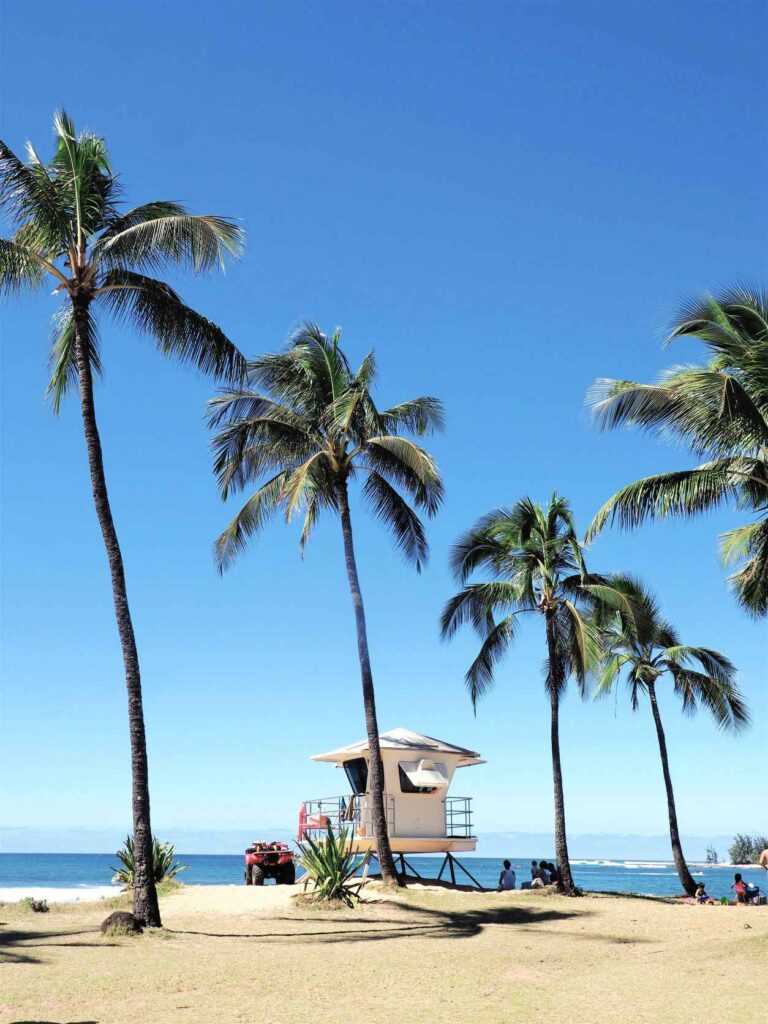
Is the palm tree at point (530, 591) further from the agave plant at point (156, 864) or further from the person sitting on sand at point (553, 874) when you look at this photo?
the agave plant at point (156, 864)

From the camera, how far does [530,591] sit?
2883cm

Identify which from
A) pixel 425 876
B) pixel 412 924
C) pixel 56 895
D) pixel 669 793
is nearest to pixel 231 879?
pixel 425 876

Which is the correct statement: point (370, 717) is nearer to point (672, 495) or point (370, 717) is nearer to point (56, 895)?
point (672, 495)

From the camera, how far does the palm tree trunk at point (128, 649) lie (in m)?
17.0

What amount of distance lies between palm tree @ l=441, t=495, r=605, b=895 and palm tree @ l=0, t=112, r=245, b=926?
38.0ft

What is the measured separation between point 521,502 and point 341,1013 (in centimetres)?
1956

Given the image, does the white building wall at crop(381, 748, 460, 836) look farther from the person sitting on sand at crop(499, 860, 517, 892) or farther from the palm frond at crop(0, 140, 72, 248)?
the palm frond at crop(0, 140, 72, 248)

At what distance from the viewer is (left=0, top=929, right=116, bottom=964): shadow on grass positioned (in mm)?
13797

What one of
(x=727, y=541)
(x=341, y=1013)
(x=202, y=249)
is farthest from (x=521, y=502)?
(x=341, y=1013)

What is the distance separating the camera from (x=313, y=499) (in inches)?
1017

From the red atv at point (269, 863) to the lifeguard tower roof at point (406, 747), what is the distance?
10.5 feet

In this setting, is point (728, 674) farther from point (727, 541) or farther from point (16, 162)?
point (16, 162)

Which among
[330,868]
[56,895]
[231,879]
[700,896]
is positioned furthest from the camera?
[231,879]

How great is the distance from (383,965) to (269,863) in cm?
1574
